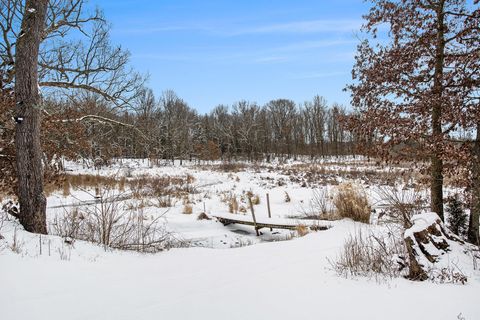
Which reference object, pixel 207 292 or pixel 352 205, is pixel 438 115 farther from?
pixel 207 292

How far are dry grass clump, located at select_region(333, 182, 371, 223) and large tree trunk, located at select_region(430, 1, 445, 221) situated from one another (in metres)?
1.85

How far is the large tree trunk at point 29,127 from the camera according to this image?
5605mm

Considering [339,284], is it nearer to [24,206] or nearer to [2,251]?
[2,251]

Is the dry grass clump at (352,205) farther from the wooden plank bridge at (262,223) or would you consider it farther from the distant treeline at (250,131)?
the distant treeline at (250,131)

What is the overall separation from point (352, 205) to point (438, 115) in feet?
10.9

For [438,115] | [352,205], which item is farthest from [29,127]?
[352,205]

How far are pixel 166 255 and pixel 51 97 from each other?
702cm

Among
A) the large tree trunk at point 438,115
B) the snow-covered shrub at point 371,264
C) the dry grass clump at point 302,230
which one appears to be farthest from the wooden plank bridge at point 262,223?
the snow-covered shrub at point 371,264

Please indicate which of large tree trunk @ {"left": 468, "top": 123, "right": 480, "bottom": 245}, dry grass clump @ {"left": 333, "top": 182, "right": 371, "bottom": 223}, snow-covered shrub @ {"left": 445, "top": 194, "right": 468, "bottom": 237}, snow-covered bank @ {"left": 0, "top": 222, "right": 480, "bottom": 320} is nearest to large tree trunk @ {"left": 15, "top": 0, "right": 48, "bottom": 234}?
snow-covered bank @ {"left": 0, "top": 222, "right": 480, "bottom": 320}

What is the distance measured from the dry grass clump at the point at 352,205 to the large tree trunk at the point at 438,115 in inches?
72.7

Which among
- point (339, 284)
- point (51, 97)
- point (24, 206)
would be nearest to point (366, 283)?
point (339, 284)

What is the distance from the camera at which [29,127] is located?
223 inches

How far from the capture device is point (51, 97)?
10.2m

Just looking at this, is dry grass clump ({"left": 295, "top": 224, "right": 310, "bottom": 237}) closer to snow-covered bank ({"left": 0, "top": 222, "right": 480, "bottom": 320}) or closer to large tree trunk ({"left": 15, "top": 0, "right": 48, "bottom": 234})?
snow-covered bank ({"left": 0, "top": 222, "right": 480, "bottom": 320})
